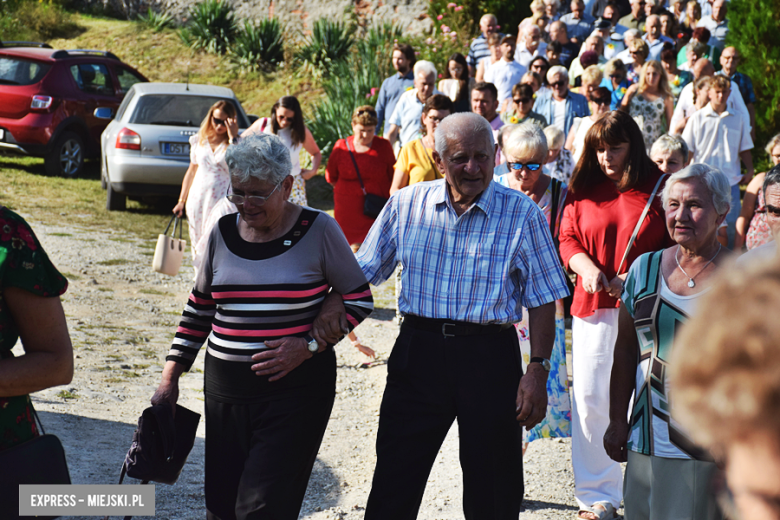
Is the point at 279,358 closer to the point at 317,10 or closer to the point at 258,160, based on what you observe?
the point at 258,160

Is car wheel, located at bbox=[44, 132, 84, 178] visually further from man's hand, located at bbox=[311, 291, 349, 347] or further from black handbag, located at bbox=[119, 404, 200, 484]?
man's hand, located at bbox=[311, 291, 349, 347]

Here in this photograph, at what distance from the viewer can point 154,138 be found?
11891 millimetres

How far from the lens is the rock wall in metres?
21.0

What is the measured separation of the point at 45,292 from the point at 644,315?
2.05 meters

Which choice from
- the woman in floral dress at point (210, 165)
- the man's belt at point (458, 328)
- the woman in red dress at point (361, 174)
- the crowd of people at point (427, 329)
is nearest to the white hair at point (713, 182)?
the crowd of people at point (427, 329)

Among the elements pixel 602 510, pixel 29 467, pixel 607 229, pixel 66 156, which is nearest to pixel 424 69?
pixel 607 229

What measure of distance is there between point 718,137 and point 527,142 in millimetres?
4421

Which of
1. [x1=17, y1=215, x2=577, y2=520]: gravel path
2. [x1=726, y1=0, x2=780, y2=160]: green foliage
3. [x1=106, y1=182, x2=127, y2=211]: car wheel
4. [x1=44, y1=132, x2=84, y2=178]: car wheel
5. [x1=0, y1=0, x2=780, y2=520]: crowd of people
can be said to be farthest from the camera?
[x1=44, y1=132, x2=84, y2=178]: car wheel

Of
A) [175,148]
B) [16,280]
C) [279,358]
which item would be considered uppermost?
[175,148]

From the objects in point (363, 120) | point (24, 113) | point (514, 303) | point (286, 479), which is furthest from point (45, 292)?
point (24, 113)

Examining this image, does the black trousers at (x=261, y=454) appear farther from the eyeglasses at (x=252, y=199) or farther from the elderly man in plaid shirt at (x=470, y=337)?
the eyeglasses at (x=252, y=199)

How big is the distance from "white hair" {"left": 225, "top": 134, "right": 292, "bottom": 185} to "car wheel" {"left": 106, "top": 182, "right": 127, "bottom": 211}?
378 inches

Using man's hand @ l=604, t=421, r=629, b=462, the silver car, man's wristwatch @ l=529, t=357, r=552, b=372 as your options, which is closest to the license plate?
the silver car

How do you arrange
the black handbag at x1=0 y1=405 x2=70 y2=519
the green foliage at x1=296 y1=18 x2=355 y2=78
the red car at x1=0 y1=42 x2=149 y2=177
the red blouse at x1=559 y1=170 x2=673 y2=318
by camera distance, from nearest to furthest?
the black handbag at x1=0 y1=405 x2=70 y2=519
the red blouse at x1=559 y1=170 x2=673 y2=318
the red car at x1=0 y1=42 x2=149 y2=177
the green foliage at x1=296 y1=18 x2=355 y2=78
